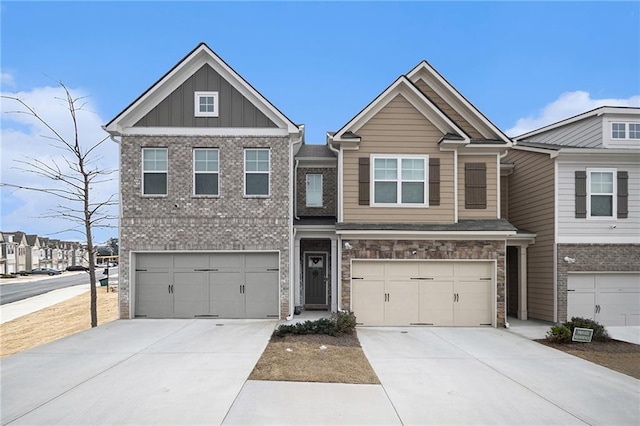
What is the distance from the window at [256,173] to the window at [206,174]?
97 cm

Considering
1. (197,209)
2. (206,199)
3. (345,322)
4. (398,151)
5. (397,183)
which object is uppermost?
(398,151)

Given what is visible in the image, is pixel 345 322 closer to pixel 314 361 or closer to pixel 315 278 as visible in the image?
pixel 314 361

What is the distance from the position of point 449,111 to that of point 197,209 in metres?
9.29

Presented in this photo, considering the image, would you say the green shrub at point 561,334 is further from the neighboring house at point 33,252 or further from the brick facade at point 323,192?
the neighboring house at point 33,252

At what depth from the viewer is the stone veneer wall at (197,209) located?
1342cm

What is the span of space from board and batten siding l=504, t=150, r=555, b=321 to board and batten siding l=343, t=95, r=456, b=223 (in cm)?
361

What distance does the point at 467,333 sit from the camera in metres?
12.3

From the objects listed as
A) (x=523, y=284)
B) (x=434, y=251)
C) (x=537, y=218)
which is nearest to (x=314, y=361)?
(x=434, y=251)

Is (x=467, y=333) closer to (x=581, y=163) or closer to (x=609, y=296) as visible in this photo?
(x=609, y=296)

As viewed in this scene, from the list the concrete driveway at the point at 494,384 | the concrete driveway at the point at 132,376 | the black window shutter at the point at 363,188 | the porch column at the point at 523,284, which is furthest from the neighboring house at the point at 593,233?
the concrete driveway at the point at 132,376

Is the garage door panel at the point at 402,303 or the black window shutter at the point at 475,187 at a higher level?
the black window shutter at the point at 475,187

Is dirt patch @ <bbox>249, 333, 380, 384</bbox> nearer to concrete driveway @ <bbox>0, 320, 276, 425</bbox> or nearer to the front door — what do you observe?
concrete driveway @ <bbox>0, 320, 276, 425</bbox>

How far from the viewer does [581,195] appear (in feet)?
45.7

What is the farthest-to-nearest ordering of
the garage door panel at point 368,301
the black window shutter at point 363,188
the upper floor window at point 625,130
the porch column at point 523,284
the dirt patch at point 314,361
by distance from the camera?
1. the porch column at point 523,284
2. the upper floor window at point 625,130
3. the black window shutter at point 363,188
4. the garage door panel at point 368,301
5. the dirt patch at point 314,361
